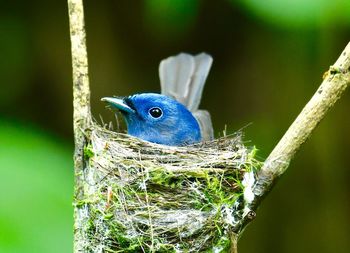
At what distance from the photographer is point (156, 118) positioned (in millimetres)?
4902

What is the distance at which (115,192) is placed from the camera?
3.73 m

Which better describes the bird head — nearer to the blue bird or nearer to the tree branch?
the blue bird

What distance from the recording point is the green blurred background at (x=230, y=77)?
5867 millimetres

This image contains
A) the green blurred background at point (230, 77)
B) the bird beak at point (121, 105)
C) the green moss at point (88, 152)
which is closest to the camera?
the green moss at point (88, 152)

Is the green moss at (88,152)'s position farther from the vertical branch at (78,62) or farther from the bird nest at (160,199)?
the vertical branch at (78,62)

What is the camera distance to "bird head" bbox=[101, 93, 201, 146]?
15.7 feet

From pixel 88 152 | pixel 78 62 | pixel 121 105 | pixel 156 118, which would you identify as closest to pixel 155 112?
pixel 156 118

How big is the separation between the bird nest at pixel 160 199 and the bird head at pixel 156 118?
0.77 meters

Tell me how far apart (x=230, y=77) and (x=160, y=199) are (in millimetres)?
3007

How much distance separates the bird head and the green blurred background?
60 centimetres

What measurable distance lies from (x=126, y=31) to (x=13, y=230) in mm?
3316

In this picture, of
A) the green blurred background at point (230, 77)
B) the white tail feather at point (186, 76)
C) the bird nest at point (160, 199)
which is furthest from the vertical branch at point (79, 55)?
the white tail feather at point (186, 76)

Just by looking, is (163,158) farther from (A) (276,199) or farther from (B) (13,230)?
(A) (276,199)

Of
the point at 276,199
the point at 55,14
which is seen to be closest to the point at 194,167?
the point at 276,199
